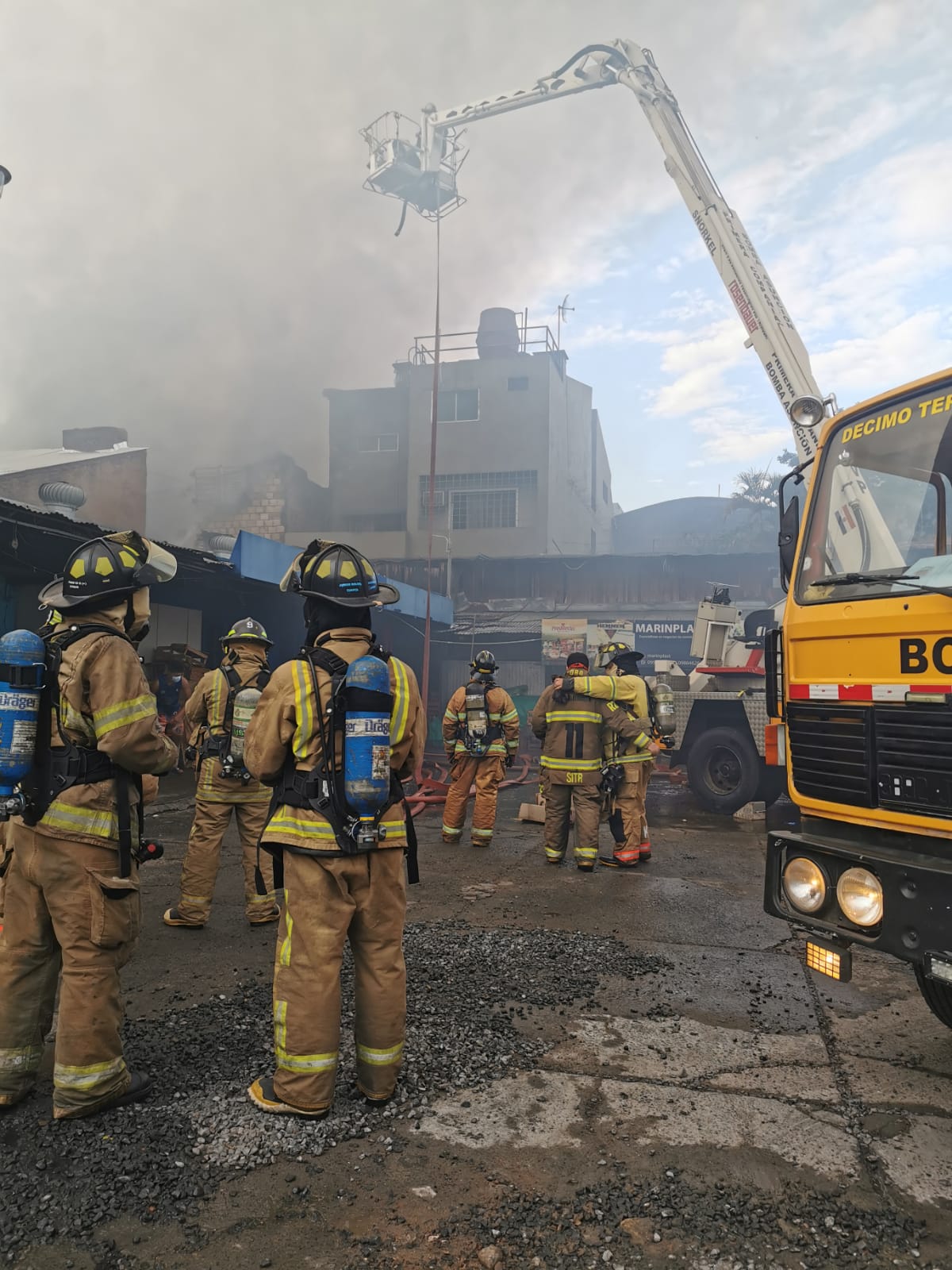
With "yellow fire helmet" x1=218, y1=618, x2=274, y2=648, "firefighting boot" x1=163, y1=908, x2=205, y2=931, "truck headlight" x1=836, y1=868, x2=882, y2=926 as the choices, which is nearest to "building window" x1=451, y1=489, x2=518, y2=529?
"yellow fire helmet" x1=218, y1=618, x2=274, y2=648

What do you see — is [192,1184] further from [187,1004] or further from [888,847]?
[888,847]

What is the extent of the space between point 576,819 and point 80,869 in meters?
4.36

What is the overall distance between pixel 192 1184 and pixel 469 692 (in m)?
5.48

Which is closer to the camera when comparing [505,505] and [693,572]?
[693,572]

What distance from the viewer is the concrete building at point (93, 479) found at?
16266mm

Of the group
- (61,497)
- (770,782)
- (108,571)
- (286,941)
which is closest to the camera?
(286,941)

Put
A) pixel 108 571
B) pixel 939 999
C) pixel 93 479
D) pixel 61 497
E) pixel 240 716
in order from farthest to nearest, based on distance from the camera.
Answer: pixel 93 479, pixel 61 497, pixel 240 716, pixel 939 999, pixel 108 571

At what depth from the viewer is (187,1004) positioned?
11.5 feet

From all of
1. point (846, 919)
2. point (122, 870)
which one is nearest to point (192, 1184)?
point (122, 870)

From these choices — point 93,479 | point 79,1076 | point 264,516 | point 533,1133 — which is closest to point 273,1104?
point 79,1076

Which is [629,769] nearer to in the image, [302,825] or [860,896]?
[860,896]

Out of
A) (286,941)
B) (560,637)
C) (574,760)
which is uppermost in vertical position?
(560,637)

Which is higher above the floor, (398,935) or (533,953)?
(398,935)

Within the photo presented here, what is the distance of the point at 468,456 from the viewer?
2739cm
